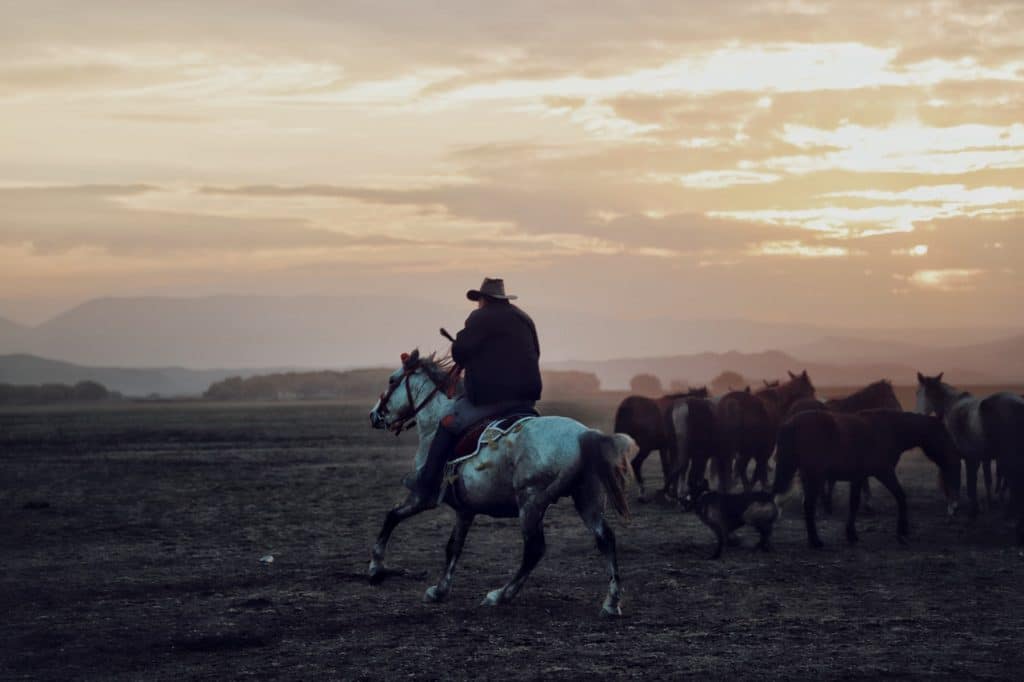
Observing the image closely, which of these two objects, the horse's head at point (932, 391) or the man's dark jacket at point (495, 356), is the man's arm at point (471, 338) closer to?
the man's dark jacket at point (495, 356)

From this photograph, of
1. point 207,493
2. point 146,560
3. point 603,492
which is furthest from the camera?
point 207,493

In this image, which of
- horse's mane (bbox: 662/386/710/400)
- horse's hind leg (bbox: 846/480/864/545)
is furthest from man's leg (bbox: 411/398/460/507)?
horse's mane (bbox: 662/386/710/400)

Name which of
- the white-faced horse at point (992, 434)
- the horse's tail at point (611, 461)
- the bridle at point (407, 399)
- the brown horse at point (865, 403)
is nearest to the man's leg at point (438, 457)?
the bridle at point (407, 399)

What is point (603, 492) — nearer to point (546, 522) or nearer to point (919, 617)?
point (919, 617)

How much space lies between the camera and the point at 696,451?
64.1 ft

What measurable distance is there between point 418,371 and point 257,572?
301 centimetres

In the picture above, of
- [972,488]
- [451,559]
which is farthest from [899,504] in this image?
[451,559]

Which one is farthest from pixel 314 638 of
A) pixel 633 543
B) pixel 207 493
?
pixel 207 493

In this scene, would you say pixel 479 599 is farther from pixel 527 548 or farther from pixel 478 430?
pixel 478 430

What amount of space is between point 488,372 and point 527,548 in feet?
5.31

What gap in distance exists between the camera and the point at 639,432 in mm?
21344

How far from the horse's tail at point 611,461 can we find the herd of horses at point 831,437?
13.7ft

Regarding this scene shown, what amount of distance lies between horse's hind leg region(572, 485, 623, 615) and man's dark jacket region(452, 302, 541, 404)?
1.19 meters

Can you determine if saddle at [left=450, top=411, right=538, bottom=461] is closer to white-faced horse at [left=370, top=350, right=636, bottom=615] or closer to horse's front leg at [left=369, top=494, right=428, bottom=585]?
white-faced horse at [left=370, top=350, right=636, bottom=615]
